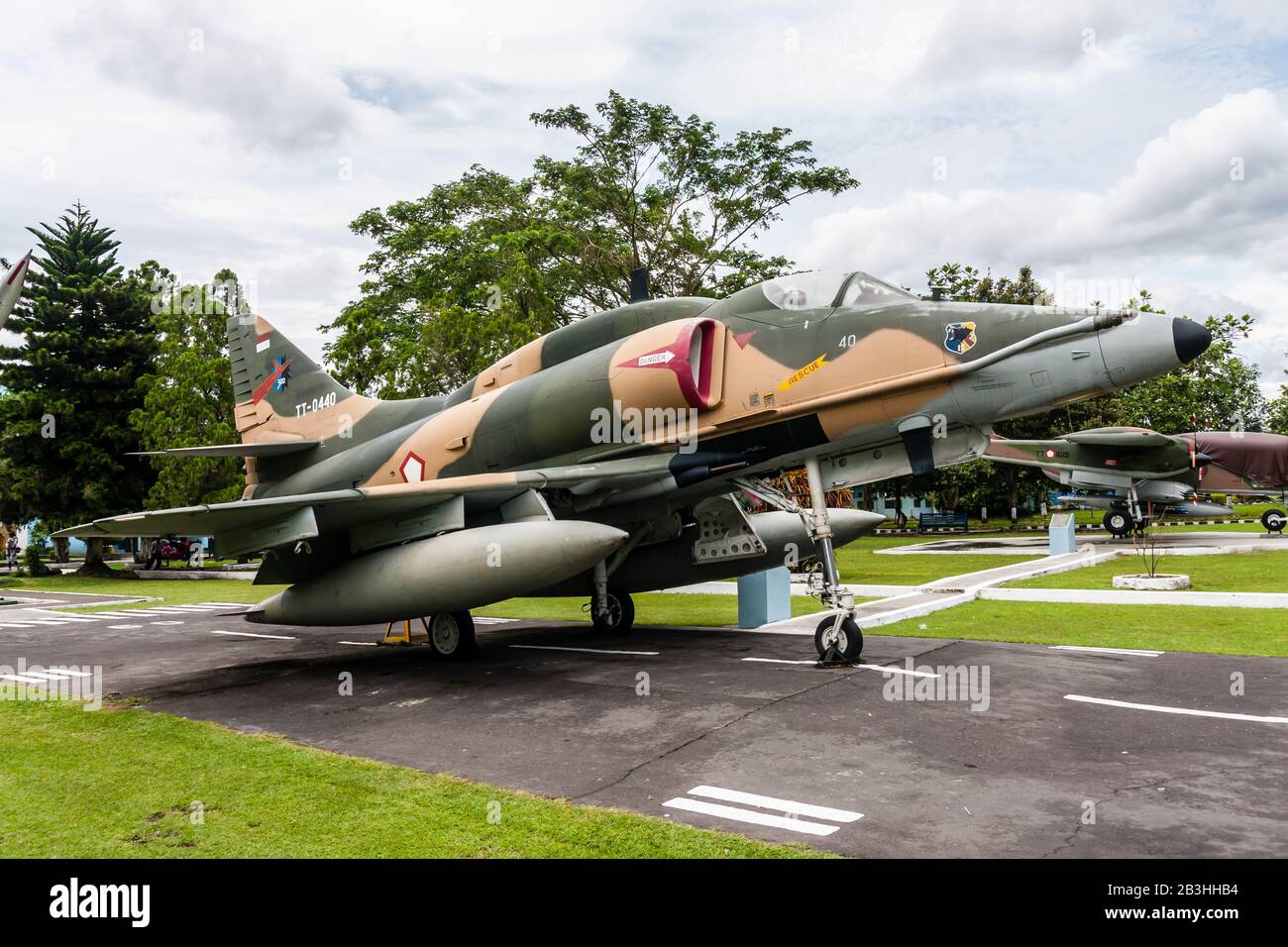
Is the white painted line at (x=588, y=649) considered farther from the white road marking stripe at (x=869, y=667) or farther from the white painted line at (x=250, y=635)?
the white painted line at (x=250, y=635)

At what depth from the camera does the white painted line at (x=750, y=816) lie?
4668 millimetres

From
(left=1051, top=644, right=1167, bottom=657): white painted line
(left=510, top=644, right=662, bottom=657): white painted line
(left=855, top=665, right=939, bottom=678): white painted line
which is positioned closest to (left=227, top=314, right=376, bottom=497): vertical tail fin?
(left=510, top=644, right=662, bottom=657): white painted line

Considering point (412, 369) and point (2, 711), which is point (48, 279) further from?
point (2, 711)

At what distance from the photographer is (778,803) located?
510 cm

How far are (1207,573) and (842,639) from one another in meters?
13.3

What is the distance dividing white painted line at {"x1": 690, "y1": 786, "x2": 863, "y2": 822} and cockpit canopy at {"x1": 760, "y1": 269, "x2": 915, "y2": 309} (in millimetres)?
5554

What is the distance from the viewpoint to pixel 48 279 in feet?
122

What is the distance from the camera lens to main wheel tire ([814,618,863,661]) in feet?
29.8

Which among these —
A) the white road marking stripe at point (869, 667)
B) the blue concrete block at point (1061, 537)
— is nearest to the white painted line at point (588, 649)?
the white road marking stripe at point (869, 667)

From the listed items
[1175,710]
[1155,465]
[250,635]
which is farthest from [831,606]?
[1155,465]

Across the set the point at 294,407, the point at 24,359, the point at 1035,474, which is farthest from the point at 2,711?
the point at 1035,474

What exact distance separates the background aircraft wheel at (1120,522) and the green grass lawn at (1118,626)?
1957 centimetres

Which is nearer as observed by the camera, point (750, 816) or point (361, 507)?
point (750, 816)

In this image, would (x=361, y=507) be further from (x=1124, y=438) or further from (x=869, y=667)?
(x=1124, y=438)
